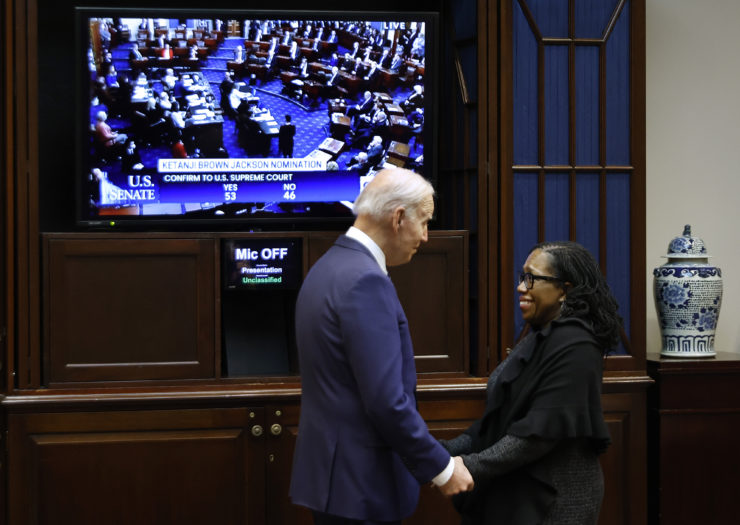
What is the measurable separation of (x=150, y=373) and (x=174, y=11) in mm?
1383

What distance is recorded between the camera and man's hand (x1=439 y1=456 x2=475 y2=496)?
7.51 ft

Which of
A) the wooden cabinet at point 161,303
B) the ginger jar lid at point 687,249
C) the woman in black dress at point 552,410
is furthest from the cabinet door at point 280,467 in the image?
the ginger jar lid at point 687,249

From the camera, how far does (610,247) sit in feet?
12.5

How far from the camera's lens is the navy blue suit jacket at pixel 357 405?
2.17m

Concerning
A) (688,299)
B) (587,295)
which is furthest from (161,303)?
(688,299)

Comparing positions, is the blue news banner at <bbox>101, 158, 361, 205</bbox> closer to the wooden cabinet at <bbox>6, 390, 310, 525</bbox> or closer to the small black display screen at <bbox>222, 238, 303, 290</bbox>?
the small black display screen at <bbox>222, 238, 303, 290</bbox>

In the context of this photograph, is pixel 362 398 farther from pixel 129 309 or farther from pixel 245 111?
pixel 245 111

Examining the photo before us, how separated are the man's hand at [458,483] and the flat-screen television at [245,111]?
5.51 ft

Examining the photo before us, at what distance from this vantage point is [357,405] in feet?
7.30

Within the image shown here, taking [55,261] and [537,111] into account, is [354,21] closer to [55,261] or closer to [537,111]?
[537,111]

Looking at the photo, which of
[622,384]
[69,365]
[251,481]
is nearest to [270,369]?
[251,481]

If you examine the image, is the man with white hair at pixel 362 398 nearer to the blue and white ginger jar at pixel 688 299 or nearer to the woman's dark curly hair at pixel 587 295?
the woman's dark curly hair at pixel 587 295

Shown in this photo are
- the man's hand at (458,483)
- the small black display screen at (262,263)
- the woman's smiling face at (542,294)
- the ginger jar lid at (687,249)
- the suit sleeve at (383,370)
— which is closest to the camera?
the suit sleeve at (383,370)

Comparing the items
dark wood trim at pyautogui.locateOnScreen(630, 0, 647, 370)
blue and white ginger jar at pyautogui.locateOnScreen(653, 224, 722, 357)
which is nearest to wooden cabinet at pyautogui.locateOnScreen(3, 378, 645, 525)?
dark wood trim at pyautogui.locateOnScreen(630, 0, 647, 370)
